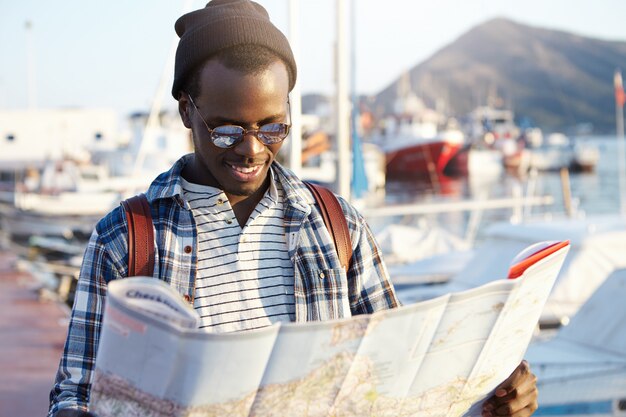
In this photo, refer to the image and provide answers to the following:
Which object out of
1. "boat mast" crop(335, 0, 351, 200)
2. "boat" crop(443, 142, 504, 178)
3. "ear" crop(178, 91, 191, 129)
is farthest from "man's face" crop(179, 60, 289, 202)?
"boat" crop(443, 142, 504, 178)

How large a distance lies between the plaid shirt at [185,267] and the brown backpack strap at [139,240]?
13mm

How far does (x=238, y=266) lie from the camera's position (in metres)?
1.68

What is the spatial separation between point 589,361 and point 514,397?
13.6 ft

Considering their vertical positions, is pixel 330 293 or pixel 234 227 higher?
pixel 234 227

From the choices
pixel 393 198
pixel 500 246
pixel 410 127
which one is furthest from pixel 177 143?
pixel 410 127

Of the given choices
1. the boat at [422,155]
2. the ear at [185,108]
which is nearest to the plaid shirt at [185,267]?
the ear at [185,108]

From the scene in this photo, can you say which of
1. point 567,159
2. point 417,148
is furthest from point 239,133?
point 567,159

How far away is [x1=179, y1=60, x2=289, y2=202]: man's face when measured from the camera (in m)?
1.63

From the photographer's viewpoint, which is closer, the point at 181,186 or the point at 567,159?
the point at 181,186

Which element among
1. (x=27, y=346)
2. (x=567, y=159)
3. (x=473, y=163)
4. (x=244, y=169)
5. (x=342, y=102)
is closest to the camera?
(x=244, y=169)

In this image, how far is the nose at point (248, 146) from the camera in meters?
1.65

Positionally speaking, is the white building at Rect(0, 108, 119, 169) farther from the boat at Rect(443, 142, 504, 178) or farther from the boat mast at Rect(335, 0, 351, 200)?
the boat mast at Rect(335, 0, 351, 200)

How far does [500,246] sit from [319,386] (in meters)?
8.04

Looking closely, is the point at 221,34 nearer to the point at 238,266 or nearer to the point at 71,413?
the point at 238,266
